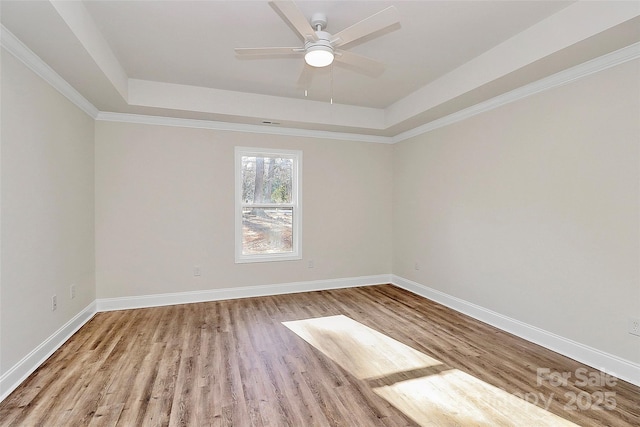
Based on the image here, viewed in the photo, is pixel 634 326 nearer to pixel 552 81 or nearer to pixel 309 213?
pixel 552 81


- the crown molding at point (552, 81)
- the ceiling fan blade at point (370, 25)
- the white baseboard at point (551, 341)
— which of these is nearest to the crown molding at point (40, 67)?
the ceiling fan blade at point (370, 25)

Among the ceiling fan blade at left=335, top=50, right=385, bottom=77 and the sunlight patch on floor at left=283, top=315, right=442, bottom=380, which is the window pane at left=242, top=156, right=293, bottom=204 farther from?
the ceiling fan blade at left=335, top=50, right=385, bottom=77

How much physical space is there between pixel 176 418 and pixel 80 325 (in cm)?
225

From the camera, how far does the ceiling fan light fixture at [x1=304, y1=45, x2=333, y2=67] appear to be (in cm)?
229

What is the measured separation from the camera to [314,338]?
3.13m

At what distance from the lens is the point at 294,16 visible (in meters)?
1.95

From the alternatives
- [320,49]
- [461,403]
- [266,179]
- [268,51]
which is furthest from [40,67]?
[461,403]

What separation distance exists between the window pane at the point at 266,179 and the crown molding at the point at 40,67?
1.94 meters

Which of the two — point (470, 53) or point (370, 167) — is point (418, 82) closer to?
point (470, 53)

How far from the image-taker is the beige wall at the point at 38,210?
2.21m

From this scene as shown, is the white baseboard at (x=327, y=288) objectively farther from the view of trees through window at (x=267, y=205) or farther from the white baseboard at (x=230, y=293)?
the view of trees through window at (x=267, y=205)

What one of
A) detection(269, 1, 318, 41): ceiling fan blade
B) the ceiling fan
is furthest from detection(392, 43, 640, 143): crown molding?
detection(269, 1, 318, 41): ceiling fan blade

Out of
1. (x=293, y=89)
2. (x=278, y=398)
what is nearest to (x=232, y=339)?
(x=278, y=398)

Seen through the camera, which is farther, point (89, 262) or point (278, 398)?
point (89, 262)
